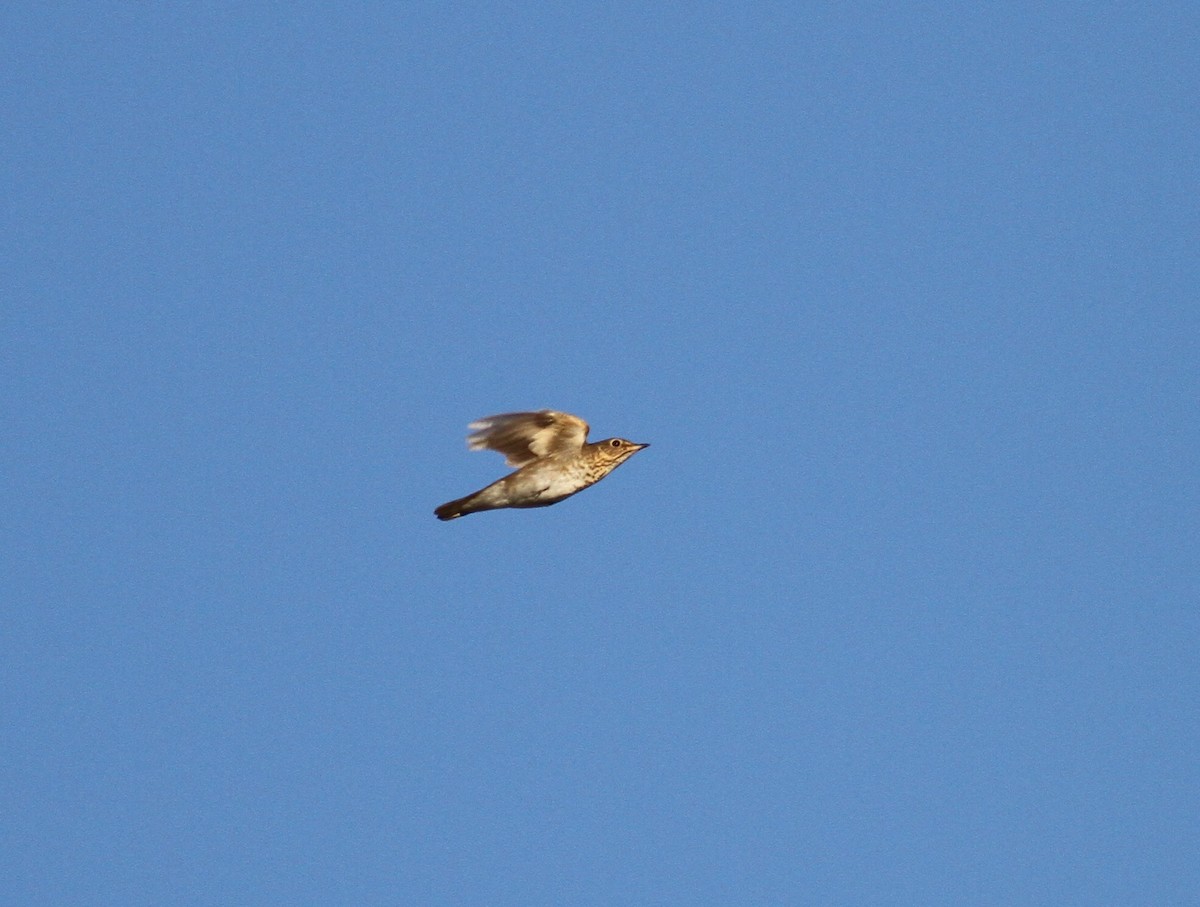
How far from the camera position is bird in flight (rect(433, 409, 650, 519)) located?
1612 centimetres

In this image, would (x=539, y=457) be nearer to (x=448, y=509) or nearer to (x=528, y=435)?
(x=528, y=435)

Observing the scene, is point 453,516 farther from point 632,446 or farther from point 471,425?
point 632,446

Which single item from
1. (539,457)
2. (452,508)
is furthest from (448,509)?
(539,457)

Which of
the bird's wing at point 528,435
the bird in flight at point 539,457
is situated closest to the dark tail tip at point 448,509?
the bird in flight at point 539,457

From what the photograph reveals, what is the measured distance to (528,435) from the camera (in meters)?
16.4

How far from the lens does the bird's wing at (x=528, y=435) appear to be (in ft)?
52.9

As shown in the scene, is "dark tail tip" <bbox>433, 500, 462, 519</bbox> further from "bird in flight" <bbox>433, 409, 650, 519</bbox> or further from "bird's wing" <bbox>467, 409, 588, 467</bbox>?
"bird's wing" <bbox>467, 409, 588, 467</bbox>

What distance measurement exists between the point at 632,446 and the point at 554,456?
1.09 m

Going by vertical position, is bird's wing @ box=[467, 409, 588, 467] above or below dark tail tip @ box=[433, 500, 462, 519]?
above

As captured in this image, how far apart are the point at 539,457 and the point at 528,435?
34 cm

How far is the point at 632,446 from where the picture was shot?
16.6 m

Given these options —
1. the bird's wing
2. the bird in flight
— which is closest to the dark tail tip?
the bird in flight

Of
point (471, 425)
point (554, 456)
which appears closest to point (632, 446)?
point (554, 456)

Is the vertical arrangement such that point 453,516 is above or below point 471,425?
below
